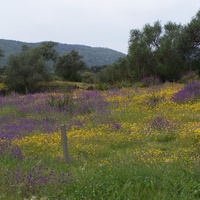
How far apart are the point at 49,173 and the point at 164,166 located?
1979 millimetres

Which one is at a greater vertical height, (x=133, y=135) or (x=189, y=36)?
(x=189, y=36)

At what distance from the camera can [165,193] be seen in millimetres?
5062

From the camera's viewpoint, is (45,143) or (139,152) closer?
(139,152)

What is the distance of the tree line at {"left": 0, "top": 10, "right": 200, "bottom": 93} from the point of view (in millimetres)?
34281

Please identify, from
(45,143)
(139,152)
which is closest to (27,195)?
(139,152)

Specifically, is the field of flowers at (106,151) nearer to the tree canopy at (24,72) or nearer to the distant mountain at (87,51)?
the tree canopy at (24,72)

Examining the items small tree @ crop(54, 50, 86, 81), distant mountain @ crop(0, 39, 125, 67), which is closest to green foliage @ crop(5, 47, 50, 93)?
small tree @ crop(54, 50, 86, 81)

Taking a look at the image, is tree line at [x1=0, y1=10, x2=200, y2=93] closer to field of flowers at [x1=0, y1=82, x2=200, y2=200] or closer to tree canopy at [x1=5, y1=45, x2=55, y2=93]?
tree canopy at [x1=5, y1=45, x2=55, y2=93]

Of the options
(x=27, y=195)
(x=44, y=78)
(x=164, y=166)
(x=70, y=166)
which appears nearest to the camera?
(x=27, y=195)

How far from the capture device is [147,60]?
3738cm

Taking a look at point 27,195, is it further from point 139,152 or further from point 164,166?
point 139,152

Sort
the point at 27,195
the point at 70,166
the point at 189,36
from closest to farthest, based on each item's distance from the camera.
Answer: the point at 27,195 → the point at 70,166 → the point at 189,36

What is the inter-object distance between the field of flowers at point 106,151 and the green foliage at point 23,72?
24249mm

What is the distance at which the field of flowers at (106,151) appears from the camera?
17.7ft
